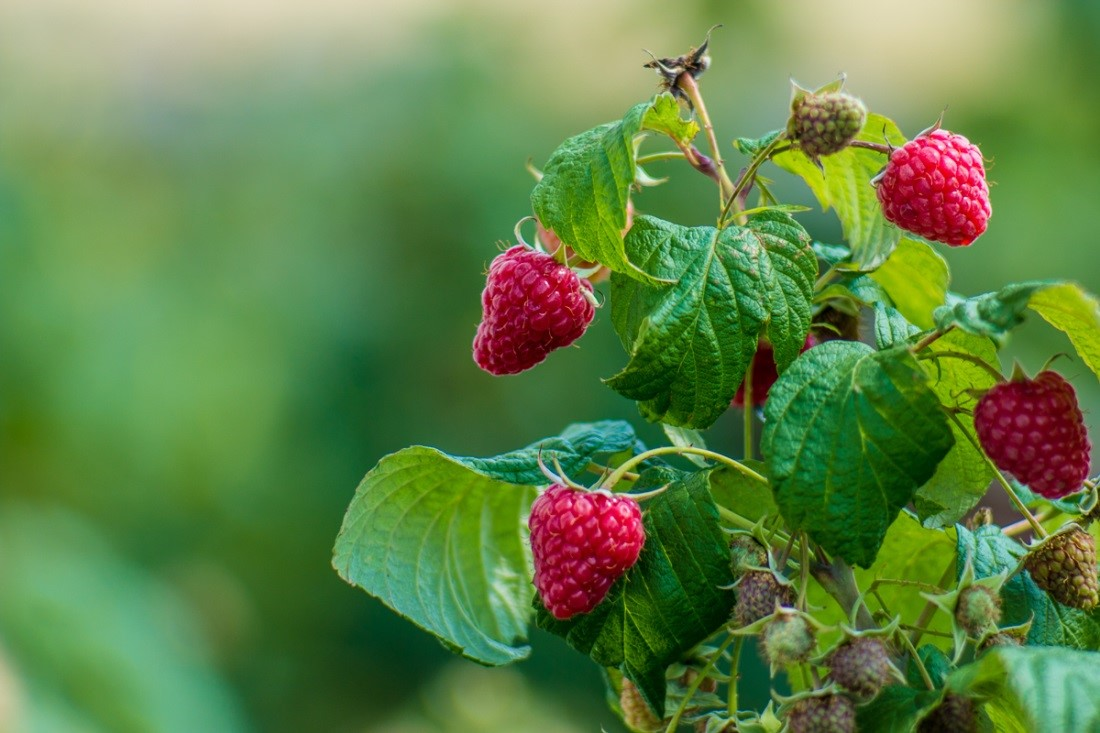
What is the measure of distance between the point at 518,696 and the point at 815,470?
1920 mm

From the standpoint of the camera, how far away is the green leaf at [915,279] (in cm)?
83

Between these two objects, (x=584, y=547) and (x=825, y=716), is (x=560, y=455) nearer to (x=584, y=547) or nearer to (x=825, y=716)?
(x=584, y=547)

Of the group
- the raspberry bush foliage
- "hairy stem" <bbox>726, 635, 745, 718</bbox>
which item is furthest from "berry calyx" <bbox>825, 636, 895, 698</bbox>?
"hairy stem" <bbox>726, 635, 745, 718</bbox>

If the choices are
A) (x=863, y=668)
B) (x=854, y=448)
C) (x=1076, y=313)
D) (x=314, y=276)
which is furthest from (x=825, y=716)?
(x=314, y=276)

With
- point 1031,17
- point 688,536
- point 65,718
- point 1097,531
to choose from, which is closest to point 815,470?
point 688,536

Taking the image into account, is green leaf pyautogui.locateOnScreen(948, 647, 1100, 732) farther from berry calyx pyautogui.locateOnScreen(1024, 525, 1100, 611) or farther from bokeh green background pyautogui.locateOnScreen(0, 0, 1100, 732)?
bokeh green background pyautogui.locateOnScreen(0, 0, 1100, 732)

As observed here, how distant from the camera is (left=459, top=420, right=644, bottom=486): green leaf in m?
0.77

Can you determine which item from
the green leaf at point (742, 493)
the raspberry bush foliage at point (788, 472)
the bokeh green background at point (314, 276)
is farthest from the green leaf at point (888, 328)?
the bokeh green background at point (314, 276)

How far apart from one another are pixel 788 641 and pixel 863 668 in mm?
40

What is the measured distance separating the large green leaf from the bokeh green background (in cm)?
219

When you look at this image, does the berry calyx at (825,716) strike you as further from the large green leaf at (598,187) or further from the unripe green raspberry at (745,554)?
the large green leaf at (598,187)

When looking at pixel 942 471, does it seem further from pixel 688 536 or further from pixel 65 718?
pixel 65 718

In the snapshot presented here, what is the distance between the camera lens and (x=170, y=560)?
3.54m

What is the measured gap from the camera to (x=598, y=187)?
0.70m
